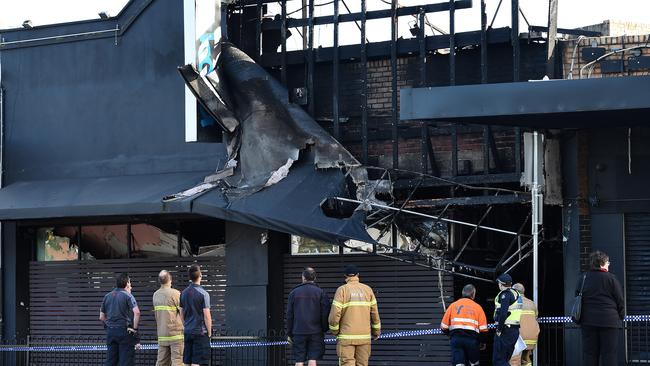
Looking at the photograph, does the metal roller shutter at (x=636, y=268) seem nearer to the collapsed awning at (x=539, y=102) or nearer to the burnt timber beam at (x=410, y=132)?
the collapsed awning at (x=539, y=102)

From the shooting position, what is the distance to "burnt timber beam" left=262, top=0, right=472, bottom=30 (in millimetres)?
17188

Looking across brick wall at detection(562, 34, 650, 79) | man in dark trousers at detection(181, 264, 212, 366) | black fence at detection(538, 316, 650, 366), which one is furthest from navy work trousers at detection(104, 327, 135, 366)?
brick wall at detection(562, 34, 650, 79)

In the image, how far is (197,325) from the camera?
1565cm

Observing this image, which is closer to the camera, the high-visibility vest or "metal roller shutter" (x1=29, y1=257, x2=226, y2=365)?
the high-visibility vest

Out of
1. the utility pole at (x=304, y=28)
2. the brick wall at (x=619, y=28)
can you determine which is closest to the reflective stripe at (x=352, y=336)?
the utility pole at (x=304, y=28)

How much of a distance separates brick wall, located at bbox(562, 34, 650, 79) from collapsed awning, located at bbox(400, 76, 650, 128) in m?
1.16

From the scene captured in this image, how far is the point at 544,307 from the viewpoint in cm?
1944

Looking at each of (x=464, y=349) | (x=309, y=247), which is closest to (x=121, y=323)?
(x=309, y=247)

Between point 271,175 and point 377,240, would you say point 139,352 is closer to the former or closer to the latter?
point 271,175

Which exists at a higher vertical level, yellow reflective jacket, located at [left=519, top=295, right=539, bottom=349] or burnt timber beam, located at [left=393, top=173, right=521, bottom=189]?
burnt timber beam, located at [left=393, top=173, right=521, bottom=189]

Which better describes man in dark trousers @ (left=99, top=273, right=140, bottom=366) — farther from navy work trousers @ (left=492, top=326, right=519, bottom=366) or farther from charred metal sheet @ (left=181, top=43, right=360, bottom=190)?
navy work trousers @ (left=492, top=326, right=519, bottom=366)

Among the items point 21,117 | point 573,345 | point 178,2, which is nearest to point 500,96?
point 573,345

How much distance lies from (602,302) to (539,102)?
2.51 metres

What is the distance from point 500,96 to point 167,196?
5665 millimetres
